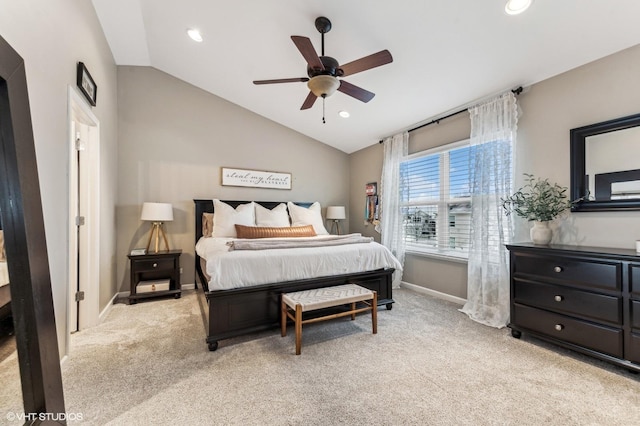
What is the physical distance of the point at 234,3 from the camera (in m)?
2.49

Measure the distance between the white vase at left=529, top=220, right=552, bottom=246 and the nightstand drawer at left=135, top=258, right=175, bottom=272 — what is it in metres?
4.13

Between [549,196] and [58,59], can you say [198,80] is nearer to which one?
[58,59]

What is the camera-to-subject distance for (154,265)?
3.47 metres

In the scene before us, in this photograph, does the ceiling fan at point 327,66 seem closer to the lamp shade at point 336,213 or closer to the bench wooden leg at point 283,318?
the bench wooden leg at point 283,318

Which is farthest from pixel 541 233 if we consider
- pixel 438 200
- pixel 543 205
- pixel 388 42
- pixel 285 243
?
pixel 285 243

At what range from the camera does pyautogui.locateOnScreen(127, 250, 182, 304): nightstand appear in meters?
3.38

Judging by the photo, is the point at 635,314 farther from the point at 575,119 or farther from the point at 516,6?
the point at 516,6

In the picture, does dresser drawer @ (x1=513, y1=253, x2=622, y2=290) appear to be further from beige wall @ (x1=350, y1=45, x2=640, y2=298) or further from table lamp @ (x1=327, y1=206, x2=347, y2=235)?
table lamp @ (x1=327, y1=206, x2=347, y2=235)

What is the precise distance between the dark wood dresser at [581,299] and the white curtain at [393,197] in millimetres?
1719

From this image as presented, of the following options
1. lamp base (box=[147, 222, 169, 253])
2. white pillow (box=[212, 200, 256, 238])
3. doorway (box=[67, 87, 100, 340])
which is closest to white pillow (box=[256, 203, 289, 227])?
white pillow (box=[212, 200, 256, 238])

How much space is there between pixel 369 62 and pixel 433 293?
3.03 metres

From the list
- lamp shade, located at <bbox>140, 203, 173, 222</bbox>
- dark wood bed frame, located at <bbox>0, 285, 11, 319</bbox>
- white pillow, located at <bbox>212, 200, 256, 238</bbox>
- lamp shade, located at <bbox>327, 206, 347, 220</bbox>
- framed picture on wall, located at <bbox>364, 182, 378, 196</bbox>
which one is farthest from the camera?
lamp shade, located at <bbox>327, 206, 347, 220</bbox>

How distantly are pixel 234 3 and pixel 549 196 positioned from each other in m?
3.44

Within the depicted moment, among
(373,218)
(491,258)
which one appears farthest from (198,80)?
(491,258)
